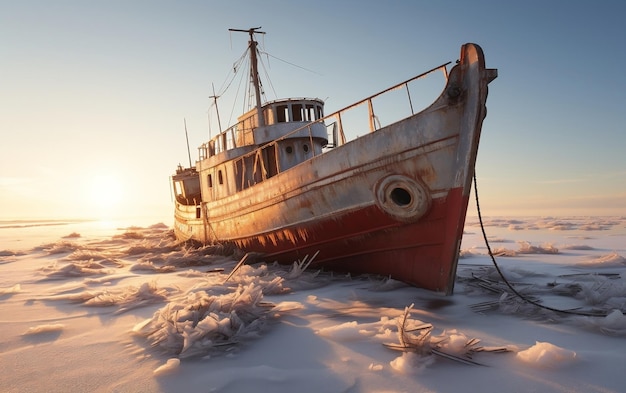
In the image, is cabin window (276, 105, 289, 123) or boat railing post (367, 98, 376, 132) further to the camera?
cabin window (276, 105, 289, 123)

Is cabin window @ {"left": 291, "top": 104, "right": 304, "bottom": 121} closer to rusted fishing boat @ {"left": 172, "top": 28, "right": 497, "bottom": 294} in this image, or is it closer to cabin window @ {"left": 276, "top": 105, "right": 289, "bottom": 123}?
cabin window @ {"left": 276, "top": 105, "right": 289, "bottom": 123}

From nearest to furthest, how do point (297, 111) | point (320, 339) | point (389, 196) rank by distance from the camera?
point (320, 339) < point (389, 196) < point (297, 111)

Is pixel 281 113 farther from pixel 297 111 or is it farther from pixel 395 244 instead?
pixel 395 244

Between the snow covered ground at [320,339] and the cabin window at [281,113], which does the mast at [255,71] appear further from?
the snow covered ground at [320,339]

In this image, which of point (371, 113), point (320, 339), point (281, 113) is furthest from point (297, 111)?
point (320, 339)

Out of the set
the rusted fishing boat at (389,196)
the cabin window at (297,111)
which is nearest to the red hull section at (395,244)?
the rusted fishing boat at (389,196)

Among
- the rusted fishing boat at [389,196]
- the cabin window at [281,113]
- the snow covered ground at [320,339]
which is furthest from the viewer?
the cabin window at [281,113]

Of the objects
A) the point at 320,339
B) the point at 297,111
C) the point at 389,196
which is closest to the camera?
the point at 320,339

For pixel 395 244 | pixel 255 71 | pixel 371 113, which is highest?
pixel 255 71

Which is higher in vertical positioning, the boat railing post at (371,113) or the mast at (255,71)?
the mast at (255,71)

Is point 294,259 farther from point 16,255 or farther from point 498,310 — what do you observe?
point 16,255

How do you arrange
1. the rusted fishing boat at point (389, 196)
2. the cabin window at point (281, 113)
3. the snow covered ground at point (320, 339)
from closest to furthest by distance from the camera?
the snow covered ground at point (320, 339)
the rusted fishing boat at point (389, 196)
the cabin window at point (281, 113)

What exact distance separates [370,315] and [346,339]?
101 centimetres

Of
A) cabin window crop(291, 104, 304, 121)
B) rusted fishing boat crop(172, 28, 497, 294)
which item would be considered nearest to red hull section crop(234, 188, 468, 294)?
rusted fishing boat crop(172, 28, 497, 294)
